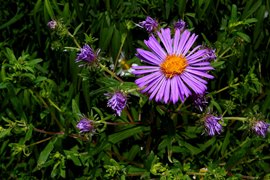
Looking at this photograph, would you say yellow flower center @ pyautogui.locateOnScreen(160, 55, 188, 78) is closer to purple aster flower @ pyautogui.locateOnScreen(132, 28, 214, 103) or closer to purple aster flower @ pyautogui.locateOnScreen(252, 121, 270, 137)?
purple aster flower @ pyautogui.locateOnScreen(132, 28, 214, 103)

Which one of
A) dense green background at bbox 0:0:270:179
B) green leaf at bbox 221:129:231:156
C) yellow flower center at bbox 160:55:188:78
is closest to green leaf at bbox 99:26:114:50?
dense green background at bbox 0:0:270:179

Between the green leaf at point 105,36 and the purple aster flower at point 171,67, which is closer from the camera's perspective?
the purple aster flower at point 171,67

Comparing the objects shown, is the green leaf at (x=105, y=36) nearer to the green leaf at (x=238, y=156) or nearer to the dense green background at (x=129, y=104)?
the dense green background at (x=129, y=104)

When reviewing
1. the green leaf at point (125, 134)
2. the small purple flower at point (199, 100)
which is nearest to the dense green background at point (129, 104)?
the green leaf at point (125, 134)

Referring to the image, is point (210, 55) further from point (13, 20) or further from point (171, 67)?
point (13, 20)

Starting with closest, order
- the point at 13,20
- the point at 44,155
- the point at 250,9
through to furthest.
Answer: the point at 44,155 < the point at 250,9 < the point at 13,20

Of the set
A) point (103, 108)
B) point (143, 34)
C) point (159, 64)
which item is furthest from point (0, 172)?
point (159, 64)

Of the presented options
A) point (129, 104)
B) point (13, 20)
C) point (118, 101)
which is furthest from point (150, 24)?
point (13, 20)
